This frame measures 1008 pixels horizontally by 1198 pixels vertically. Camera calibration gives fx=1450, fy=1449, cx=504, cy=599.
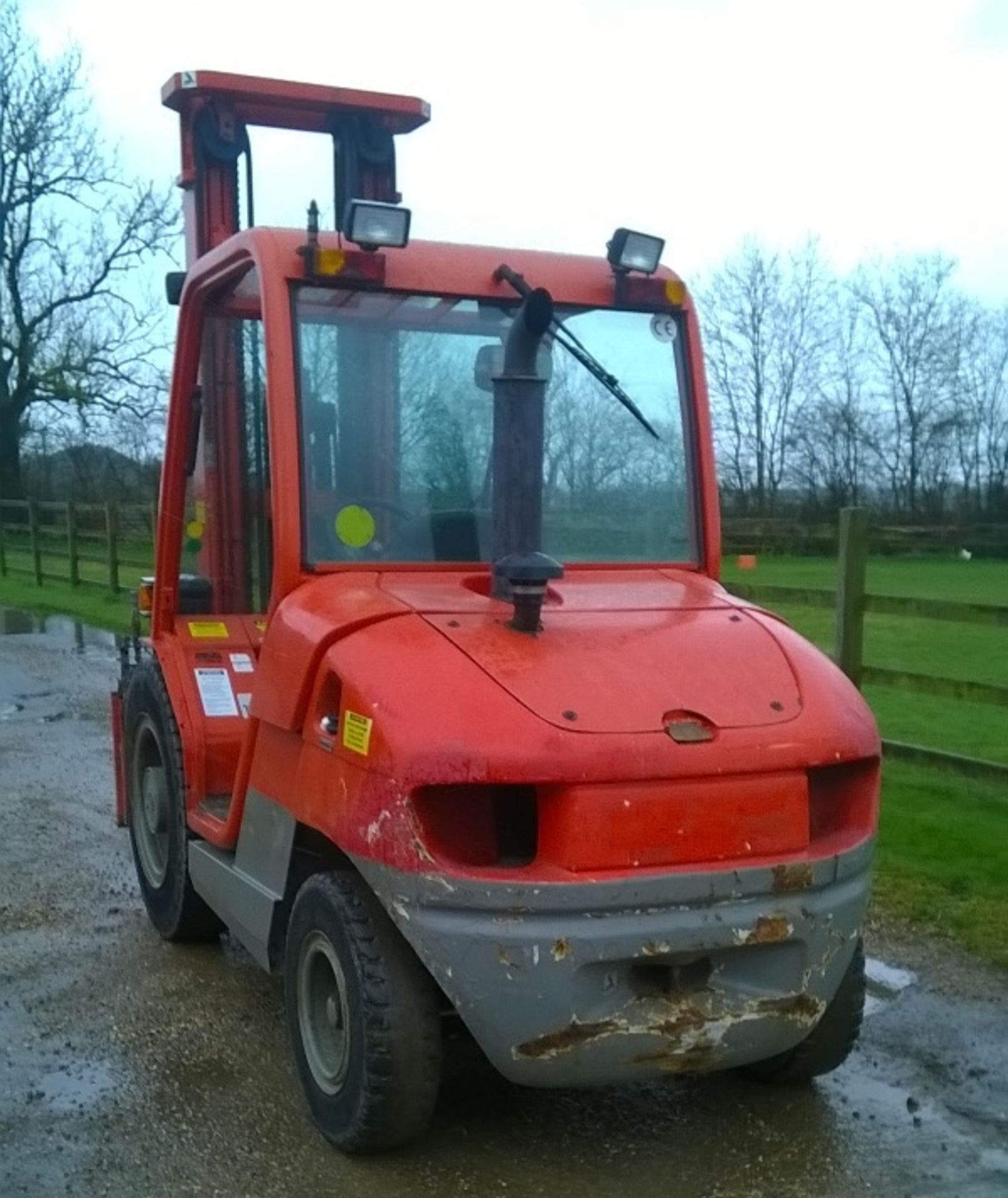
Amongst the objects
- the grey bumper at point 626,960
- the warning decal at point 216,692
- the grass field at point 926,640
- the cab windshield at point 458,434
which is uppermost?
the cab windshield at point 458,434

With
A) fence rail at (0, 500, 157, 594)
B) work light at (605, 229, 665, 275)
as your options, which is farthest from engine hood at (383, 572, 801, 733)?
fence rail at (0, 500, 157, 594)

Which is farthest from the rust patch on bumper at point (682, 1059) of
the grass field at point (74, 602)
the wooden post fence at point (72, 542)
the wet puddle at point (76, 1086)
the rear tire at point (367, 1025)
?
the wooden post fence at point (72, 542)

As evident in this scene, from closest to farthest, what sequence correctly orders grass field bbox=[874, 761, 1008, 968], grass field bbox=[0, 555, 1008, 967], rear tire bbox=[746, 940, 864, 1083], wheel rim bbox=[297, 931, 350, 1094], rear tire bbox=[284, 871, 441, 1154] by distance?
1. rear tire bbox=[284, 871, 441, 1154]
2. wheel rim bbox=[297, 931, 350, 1094]
3. rear tire bbox=[746, 940, 864, 1083]
4. grass field bbox=[874, 761, 1008, 968]
5. grass field bbox=[0, 555, 1008, 967]

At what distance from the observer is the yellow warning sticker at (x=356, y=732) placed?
364cm

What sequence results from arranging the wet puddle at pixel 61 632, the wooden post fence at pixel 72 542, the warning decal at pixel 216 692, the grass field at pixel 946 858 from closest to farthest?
the warning decal at pixel 216 692 → the grass field at pixel 946 858 → the wet puddle at pixel 61 632 → the wooden post fence at pixel 72 542

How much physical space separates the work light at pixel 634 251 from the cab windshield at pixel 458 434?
0.17 metres

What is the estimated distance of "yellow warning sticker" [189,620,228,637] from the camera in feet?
18.4

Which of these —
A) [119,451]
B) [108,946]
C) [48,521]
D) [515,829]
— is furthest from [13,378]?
[515,829]

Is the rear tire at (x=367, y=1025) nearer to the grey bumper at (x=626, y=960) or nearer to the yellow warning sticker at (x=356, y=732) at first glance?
the grey bumper at (x=626, y=960)

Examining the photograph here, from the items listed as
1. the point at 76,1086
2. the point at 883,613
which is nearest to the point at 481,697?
the point at 76,1086

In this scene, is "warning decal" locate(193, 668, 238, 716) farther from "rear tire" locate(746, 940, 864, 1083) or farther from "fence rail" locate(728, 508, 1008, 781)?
"fence rail" locate(728, 508, 1008, 781)

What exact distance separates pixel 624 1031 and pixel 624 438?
2.10 meters

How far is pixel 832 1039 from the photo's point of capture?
424 cm

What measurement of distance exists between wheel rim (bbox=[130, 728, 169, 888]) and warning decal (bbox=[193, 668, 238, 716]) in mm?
441
